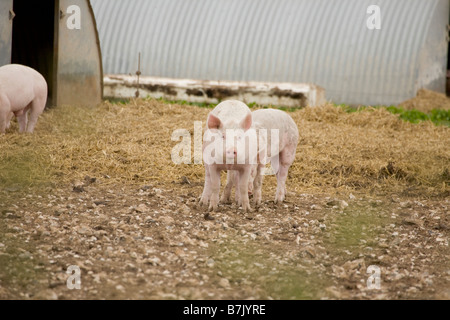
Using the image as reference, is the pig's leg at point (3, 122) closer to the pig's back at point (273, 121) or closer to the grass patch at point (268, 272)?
the pig's back at point (273, 121)

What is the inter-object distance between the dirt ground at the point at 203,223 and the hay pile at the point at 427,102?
3.20 m

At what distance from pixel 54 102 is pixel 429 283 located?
22.5 feet

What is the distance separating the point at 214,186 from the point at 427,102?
7518 millimetres

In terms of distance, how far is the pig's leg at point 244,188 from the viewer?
5348 millimetres

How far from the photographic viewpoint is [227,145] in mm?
4980

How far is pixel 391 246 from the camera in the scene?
4.84 metres

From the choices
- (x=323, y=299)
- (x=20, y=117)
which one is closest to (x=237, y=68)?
(x=20, y=117)

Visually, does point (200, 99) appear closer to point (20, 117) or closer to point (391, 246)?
point (20, 117)

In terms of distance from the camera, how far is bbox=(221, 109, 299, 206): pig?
554cm

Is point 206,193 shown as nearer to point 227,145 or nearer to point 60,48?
point 227,145

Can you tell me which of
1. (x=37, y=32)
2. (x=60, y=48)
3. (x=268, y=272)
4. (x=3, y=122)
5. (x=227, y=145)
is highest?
(x=37, y=32)

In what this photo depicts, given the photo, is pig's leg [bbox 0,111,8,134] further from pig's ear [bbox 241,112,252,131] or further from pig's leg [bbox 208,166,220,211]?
pig's ear [bbox 241,112,252,131]

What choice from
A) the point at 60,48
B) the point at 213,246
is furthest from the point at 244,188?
the point at 60,48
